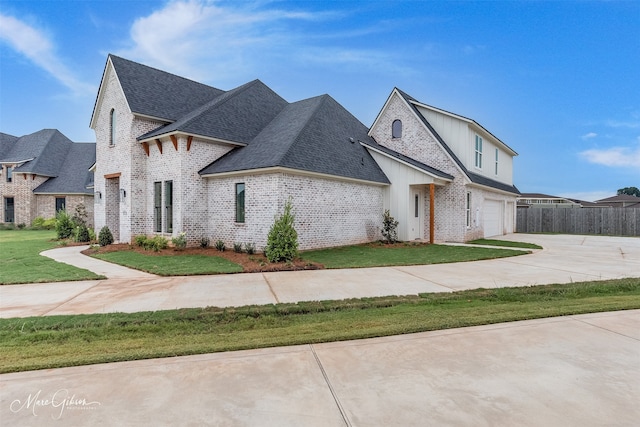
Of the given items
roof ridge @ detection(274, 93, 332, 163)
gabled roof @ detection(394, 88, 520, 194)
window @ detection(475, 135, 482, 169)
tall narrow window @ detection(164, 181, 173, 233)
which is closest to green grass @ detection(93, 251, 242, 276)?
tall narrow window @ detection(164, 181, 173, 233)

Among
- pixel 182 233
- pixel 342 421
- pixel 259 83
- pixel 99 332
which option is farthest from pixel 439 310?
pixel 259 83

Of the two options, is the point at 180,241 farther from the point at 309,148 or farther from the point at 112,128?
the point at 112,128

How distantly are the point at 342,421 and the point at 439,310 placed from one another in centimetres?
351

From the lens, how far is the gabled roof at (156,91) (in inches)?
618

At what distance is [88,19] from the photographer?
15.2 m

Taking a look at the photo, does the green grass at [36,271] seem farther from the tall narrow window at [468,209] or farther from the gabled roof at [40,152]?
the gabled roof at [40,152]

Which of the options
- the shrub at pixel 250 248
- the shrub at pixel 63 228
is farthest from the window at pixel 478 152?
the shrub at pixel 63 228

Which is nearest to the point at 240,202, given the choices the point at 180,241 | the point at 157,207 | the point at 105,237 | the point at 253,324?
the point at 180,241

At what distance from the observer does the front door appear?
1711 centimetres

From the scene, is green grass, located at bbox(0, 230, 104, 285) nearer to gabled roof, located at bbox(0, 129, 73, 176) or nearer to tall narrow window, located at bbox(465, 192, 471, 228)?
tall narrow window, located at bbox(465, 192, 471, 228)

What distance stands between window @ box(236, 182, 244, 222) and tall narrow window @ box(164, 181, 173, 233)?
3.41 m

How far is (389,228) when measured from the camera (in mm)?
16391

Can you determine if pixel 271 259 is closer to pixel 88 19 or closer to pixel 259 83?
Answer: pixel 259 83

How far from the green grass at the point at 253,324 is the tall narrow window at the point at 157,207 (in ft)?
35.1
